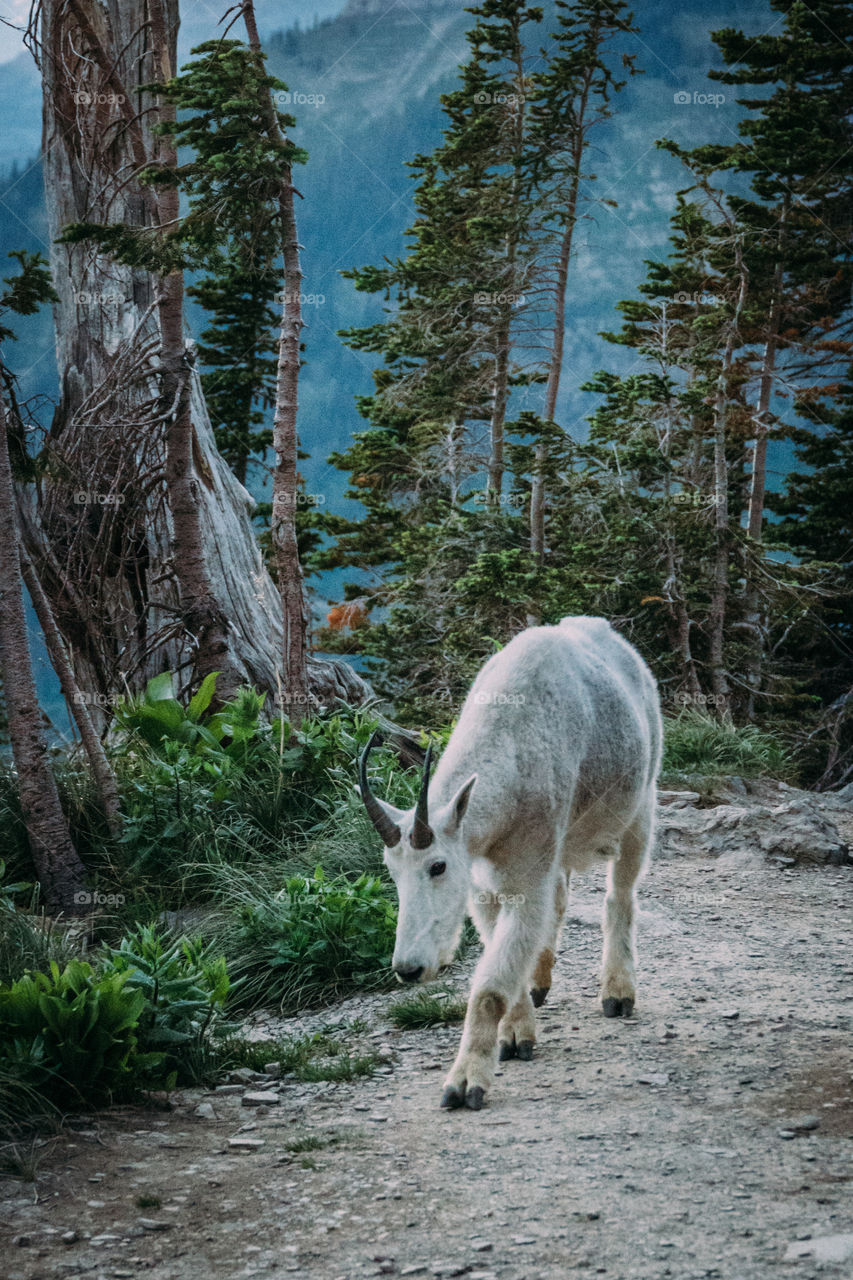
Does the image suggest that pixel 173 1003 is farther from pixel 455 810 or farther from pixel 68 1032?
pixel 455 810

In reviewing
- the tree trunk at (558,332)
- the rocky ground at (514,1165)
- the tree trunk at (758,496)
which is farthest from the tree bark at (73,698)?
the tree trunk at (758,496)

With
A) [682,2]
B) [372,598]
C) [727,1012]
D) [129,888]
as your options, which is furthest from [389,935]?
[682,2]

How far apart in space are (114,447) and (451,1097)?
830 centimetres

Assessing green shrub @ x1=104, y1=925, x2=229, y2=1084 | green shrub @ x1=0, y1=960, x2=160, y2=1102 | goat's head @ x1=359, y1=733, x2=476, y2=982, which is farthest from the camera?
green shrub @ x1=104, y1=925, x2=229, y2=1084

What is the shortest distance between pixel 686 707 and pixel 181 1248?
11532 mm

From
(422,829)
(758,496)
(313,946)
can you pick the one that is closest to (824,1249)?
(422,829)

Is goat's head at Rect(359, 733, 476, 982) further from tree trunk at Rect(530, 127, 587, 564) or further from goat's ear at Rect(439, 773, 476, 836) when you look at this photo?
tree trunk at Rect(530, 127, 587, 564)

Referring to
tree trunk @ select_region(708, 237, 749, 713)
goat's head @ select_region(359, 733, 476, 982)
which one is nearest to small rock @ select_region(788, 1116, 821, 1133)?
goat's head @ select_region(359, 733, 476, 982)

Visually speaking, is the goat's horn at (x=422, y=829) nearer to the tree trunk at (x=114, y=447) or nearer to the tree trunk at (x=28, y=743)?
the tree trunk at (x=28, y=743)

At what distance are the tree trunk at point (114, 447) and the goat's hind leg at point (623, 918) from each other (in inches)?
210

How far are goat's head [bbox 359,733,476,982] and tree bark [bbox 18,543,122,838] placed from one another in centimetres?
396

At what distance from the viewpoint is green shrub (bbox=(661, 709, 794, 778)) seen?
11360 mm

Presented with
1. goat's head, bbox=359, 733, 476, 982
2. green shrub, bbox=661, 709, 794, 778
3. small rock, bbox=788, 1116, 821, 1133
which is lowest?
green shrub, bbox=661, 709, 794, 778

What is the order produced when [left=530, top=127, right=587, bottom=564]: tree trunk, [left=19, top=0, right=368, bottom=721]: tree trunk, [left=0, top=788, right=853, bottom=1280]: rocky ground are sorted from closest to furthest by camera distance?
[left=0, top=788, right=853, bottom=1280]: rocky ground < [left=19, top=0, right=368, bottom=721]: tree trunk < [left=530, top=127, right=587, bottom=564]: tree trunk
